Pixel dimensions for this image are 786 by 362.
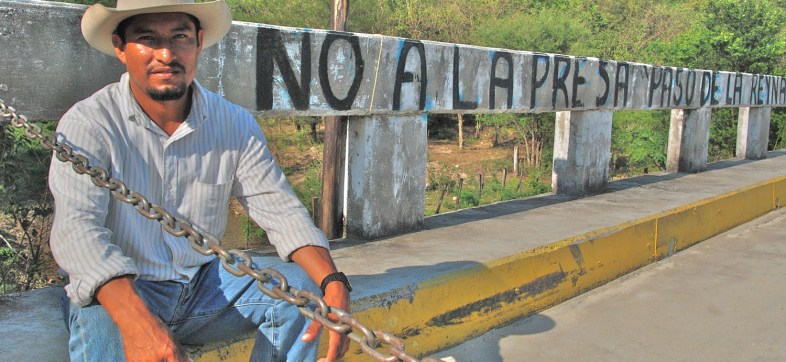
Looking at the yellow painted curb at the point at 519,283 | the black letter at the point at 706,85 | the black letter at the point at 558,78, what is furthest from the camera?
the black letter at the point at 706,85

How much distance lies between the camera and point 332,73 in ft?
18.1

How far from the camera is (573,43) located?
23172mm

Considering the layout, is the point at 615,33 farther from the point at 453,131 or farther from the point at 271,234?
the point at 271,234

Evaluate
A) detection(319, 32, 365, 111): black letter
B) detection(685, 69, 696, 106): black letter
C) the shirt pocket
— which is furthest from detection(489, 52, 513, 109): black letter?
detection(685, 69, 696, 106): black letter

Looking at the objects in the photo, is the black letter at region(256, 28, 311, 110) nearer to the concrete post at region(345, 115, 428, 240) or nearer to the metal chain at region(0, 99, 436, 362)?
the concrete post at region(345, 115, 428, 240)

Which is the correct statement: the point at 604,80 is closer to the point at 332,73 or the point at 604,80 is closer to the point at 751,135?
the point at 332,73

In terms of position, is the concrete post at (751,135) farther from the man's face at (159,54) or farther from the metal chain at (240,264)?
the metal chain at (240,264)

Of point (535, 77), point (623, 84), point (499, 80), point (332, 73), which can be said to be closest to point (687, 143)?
point (623, 84)

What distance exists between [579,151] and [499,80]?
1.91 metres

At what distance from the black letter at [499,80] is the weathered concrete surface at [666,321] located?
200 cm

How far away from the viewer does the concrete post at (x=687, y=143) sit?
11852mm

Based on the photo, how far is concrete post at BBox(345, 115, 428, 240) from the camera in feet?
19.1

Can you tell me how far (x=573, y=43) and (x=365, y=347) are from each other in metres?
22.7

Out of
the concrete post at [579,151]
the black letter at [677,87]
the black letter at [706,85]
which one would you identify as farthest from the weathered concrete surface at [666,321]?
the black letter at [706,85]
